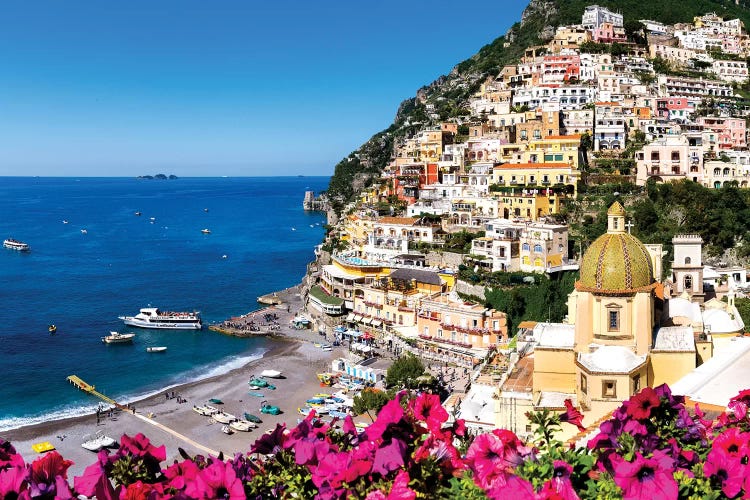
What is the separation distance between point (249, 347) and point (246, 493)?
42.1 metres

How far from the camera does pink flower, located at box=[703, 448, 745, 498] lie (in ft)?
22.2

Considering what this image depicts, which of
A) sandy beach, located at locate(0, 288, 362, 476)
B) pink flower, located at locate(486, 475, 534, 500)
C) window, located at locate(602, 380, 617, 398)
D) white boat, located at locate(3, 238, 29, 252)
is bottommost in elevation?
sandy beach, located at locate(0, 288, 362, 476)

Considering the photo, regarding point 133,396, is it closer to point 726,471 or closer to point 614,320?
point 614,320

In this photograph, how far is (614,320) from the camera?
20.2m

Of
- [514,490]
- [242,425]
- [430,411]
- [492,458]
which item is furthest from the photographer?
[242,425]

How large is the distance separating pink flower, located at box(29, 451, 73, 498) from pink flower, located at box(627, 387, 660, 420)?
238 inches

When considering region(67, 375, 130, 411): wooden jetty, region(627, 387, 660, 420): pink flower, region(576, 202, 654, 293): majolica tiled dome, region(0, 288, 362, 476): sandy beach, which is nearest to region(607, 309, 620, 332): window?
region(576, 202, 654, 293): majolica tiled dome

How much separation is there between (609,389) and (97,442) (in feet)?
75.9

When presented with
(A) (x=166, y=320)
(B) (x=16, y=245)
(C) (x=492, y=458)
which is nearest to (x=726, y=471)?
(C) (x=492, y=458)

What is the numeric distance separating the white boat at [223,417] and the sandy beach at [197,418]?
0.33 metres

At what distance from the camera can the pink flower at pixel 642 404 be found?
7.63 metres

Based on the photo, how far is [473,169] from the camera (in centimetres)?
6406

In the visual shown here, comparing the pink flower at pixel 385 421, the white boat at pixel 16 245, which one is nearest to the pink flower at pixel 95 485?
the pink flower at pixel 385 421

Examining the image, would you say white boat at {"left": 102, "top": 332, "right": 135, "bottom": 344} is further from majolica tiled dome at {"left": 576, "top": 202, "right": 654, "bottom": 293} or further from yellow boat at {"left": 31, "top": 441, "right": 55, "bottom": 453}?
majolica tiled dome at {"left": 576, "top": 202, "right": 654, "bottom": 293}
